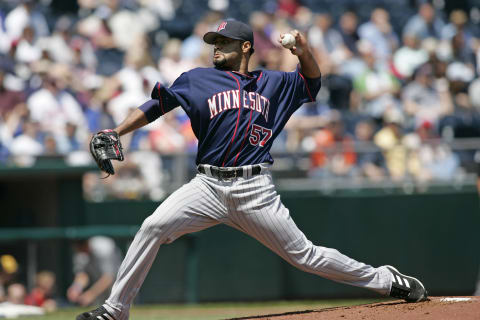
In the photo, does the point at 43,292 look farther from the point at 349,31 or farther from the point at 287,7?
the point at 349,31

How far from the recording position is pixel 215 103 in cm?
505

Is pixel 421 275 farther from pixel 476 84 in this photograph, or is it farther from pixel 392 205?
pixel 476 84

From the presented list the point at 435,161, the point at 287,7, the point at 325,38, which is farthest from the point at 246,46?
the point at 287,7

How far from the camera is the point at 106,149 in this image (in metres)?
4.90

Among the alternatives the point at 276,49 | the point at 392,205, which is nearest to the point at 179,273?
the point at 392,205

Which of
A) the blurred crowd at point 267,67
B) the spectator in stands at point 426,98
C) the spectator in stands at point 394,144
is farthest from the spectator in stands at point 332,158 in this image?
the spectator in stands at point 426,98

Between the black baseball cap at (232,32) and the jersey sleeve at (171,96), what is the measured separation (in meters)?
0.31

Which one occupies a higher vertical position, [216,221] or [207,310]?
[216,221]

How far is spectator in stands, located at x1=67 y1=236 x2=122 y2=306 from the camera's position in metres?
9.30

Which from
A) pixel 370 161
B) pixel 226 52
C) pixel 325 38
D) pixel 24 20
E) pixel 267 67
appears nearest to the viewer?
pixel 226 52

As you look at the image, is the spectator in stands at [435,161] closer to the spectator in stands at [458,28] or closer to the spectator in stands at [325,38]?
the spectator in stands at [325,38]

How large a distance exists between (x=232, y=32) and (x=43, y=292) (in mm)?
4979

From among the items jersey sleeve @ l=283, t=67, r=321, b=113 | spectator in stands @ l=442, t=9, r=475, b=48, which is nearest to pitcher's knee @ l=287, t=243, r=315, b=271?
jersey sleeve @ l=283, t=67, r=321, b=113

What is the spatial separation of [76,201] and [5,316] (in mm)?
1985
